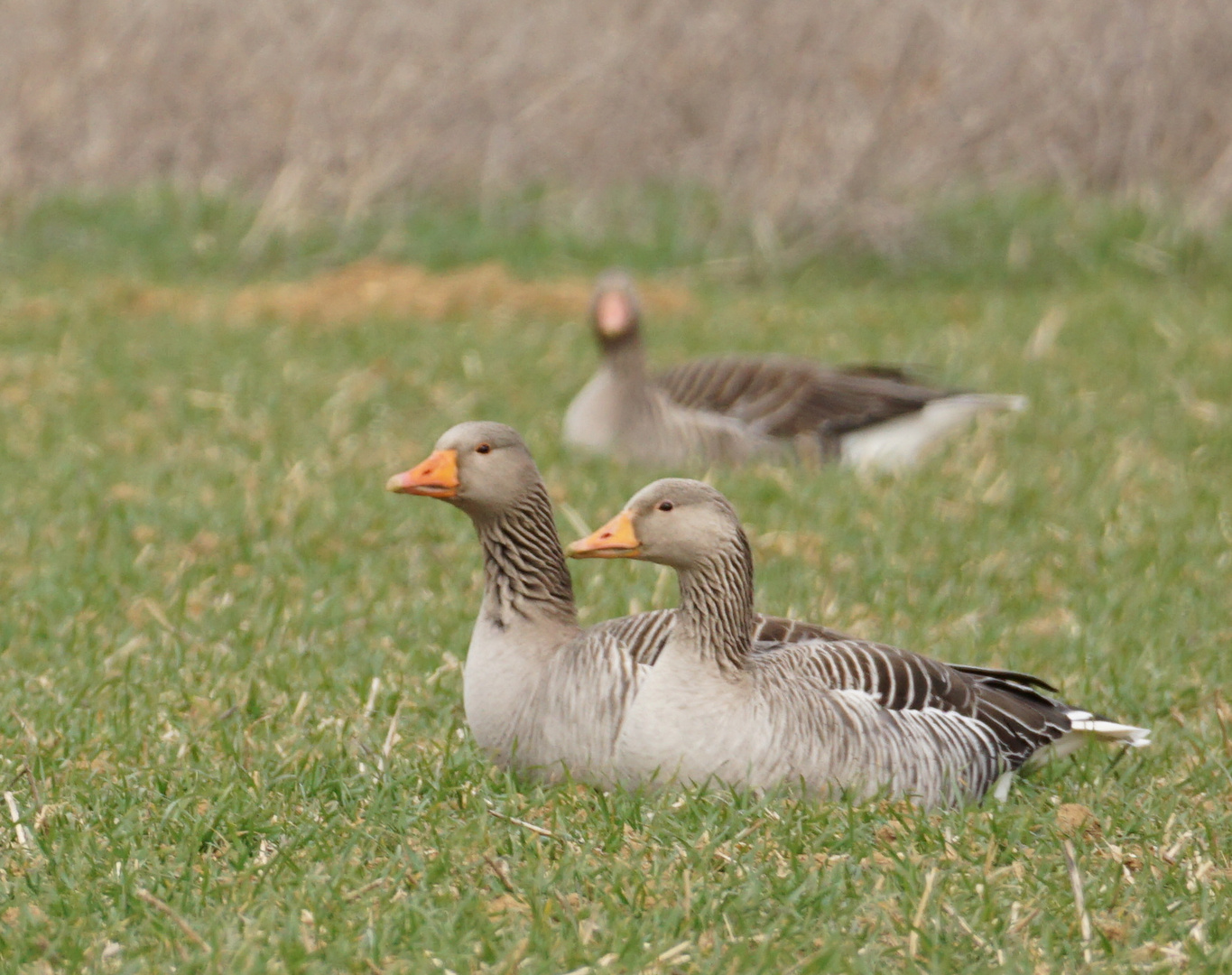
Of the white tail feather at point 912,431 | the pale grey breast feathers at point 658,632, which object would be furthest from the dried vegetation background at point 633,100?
the pale grey breast feathers at point 658,632

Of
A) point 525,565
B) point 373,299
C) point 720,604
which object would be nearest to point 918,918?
point 720,604

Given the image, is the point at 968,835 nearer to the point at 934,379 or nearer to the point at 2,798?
the point at 2,798

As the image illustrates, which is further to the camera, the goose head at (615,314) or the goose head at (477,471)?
the goose head at (615,314)

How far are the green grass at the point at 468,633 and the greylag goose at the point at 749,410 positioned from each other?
263 mm

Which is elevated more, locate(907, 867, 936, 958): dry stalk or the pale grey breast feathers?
the pale grey breast feathers

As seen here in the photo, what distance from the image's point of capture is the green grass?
3.71 meters

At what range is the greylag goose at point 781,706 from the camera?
4473mm

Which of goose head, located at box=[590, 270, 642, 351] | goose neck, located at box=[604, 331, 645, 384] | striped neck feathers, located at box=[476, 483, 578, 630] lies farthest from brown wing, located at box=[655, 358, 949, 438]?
striped neck feathers, located at box=[476, 483, 578, 630]

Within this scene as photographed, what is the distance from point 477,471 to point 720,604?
818 millimetres

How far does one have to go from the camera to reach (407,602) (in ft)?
21.8

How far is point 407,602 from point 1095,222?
959cm

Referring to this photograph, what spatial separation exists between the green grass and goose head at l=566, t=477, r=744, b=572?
0.65 metres

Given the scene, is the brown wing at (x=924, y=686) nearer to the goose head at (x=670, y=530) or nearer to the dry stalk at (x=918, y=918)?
the goose head at (x=670, y=530)

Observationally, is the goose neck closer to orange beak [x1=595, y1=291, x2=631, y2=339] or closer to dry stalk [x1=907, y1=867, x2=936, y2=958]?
orange beak [x1=595, y1=291, x2=631, y2=339]
